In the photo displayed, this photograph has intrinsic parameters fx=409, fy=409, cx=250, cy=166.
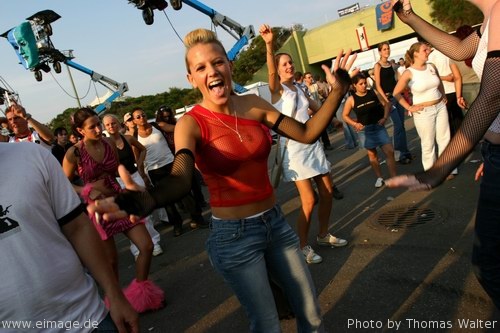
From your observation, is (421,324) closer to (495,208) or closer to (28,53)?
(495,208)

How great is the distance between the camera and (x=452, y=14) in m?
35.2

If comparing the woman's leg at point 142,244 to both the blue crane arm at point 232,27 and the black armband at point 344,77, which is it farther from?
the blue crane arm at point 232,27

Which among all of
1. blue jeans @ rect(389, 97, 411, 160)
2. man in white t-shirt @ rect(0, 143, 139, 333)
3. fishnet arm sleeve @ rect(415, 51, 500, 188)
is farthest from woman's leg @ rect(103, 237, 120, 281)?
blue jeans @ rect(389, 97, 411, 160)

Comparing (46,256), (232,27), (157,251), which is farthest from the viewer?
(232,27)

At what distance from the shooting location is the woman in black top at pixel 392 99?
7410mm

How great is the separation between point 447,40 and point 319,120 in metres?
1.24

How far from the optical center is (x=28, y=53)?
15.2 metres

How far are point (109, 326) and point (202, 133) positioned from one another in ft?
3.29

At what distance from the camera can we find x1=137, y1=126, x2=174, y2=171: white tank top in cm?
655

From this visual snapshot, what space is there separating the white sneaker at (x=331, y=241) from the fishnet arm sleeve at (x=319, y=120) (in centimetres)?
229

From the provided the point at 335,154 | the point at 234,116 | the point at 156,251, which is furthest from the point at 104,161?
the point at 335,154

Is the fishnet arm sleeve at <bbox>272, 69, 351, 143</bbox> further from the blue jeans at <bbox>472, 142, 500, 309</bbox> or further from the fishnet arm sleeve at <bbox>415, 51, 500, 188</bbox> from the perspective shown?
the blue jeans at <bbox>472, 142, 500, 309</bbox>

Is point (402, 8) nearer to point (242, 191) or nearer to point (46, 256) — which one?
point (242, 191)

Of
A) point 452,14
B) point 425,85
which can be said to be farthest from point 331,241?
point 452,14
